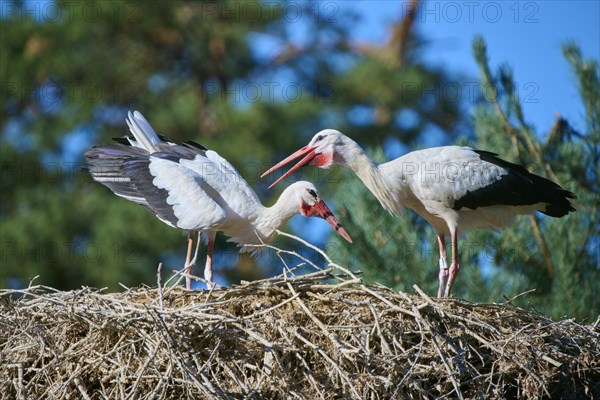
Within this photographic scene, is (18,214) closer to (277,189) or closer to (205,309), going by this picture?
(277,189)

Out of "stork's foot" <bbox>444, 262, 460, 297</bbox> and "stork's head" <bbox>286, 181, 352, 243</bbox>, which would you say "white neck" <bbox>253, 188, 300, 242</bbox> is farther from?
"stork's foot" <bbox>444, 262, 460, 297</bbox>

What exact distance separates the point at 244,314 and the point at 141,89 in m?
9.99

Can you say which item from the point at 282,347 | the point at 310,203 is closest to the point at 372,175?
the point at 310,203

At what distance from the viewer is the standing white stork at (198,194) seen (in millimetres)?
6301

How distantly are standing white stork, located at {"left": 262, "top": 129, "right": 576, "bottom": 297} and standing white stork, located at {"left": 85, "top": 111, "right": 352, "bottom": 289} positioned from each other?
24 centimetres

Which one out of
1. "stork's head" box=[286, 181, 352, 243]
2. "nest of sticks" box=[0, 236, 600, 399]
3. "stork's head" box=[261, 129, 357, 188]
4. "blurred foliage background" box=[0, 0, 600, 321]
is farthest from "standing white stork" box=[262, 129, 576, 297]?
"blurred foliage background" box=[0, 0, 600, 321]

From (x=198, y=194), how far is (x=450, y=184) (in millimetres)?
1669

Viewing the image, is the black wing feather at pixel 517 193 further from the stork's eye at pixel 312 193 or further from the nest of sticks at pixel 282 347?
the nest of sticks at pixel 282 347

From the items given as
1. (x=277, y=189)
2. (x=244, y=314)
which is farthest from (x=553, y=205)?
(x=277, y=189)

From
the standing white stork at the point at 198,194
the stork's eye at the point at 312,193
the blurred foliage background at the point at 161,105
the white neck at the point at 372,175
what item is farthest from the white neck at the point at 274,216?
the blurred foliage background at the point at 161,105

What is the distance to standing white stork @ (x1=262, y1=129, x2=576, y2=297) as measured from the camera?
21.5 feet

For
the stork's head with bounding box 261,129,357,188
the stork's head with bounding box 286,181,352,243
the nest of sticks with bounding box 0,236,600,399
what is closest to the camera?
the nest of sticks with bounding box 0,236,600,399

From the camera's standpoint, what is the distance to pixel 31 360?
483 cm

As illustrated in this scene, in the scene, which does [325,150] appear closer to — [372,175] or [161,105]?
[372,175]
